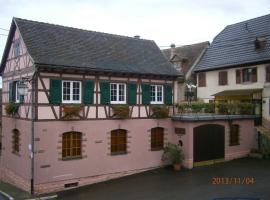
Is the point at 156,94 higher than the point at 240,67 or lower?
lower

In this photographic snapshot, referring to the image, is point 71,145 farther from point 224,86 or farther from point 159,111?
point 224,86

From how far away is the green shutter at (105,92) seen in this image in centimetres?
1917

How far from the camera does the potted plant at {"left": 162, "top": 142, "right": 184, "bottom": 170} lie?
2086 centimetres

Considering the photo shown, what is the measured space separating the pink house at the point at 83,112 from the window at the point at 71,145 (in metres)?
0.05

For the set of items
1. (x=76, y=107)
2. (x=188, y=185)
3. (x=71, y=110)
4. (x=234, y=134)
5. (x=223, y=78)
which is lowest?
(x=188, y=185)

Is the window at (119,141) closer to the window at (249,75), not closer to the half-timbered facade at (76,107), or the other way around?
the half-timbered facade at (76,107)

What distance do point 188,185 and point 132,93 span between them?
6.52 metres

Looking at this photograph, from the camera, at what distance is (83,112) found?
1841 cm

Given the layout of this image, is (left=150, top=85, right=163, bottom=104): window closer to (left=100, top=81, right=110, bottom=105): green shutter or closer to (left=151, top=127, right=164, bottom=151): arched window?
(left=151, top=127, right=164, bottom=151): arched window

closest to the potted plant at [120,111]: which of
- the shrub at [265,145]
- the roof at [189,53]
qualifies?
the shrub at [265,145]

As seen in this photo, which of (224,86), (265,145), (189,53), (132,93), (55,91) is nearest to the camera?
(55,91)

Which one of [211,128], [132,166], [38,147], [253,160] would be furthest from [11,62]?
[253,160]

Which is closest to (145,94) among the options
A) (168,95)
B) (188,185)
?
(168,95)
